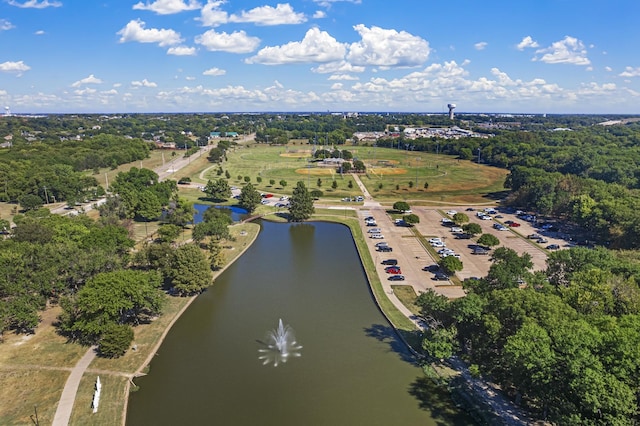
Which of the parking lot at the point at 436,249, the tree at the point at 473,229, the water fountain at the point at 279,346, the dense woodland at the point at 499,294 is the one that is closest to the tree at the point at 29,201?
the dense woodland at the point at 499,294

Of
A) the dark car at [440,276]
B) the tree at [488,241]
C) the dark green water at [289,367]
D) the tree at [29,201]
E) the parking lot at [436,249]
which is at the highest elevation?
the tree at [29,201]

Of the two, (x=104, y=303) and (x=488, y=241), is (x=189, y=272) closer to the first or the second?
(x=104, y=303)

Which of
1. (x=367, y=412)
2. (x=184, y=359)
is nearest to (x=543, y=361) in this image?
(x=367, y=412)

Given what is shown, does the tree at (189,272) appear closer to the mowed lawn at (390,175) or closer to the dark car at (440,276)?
the dark car at (440,276)

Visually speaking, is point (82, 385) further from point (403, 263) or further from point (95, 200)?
point (95, 200)

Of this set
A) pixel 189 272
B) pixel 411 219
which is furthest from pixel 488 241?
pixel 189 272

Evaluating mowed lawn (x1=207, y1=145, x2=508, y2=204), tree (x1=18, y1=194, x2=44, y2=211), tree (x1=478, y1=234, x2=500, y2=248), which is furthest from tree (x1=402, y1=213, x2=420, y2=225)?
tree (x1=18, y1=194, x2=44, y2=211)

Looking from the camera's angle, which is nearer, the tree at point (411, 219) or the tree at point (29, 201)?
the tree at point (411, 219)
